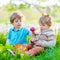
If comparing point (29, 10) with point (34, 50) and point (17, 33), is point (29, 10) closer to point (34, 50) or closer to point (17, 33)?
point (17, 33)

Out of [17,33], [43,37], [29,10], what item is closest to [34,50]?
[43,37]

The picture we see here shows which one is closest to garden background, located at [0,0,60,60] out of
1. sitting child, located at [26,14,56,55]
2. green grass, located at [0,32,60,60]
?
sitting child, located at [26,14,56,55]

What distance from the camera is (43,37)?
3.96 m

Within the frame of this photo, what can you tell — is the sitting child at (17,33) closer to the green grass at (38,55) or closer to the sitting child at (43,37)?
the sitting child at (43,37)

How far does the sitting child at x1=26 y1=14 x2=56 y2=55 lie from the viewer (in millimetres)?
3857

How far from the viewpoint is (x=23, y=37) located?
4.49 m

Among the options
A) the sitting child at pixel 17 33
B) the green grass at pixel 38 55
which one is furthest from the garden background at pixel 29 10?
the green grass at pixel 38 55

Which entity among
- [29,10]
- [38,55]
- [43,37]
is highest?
[29,10]

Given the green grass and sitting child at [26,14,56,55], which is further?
sitting child at [26,14,56,55]

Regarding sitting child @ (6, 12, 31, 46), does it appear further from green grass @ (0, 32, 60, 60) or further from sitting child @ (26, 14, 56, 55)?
green grass @ (0, 32, 60, 60)

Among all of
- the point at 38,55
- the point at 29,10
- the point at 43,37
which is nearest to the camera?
the point at 38,55

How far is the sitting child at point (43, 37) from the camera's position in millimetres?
3857

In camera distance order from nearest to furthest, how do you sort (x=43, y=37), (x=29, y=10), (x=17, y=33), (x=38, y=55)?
(x=38, y=55) < (x=43, y=37) < (x=17, y=33) < (x=29, y=10)

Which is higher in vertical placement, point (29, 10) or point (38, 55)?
point (29, 10)
